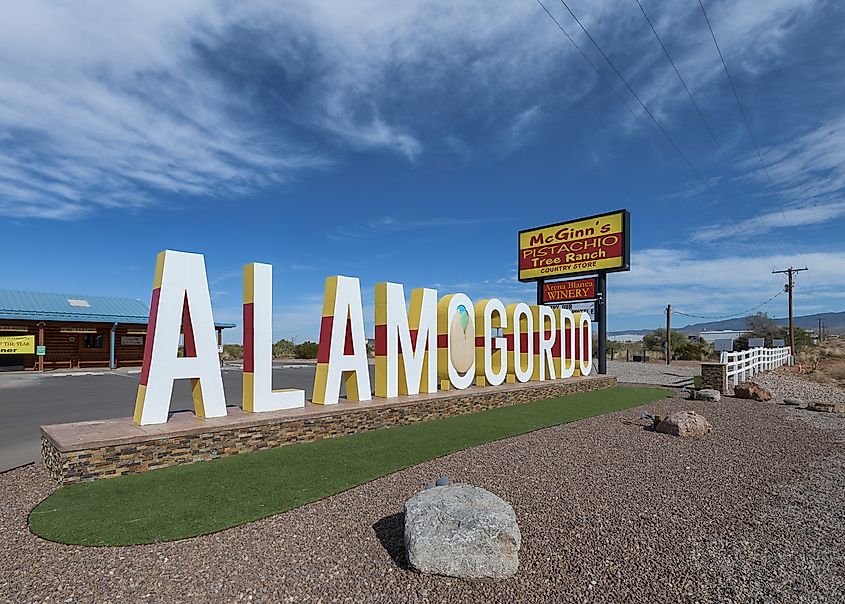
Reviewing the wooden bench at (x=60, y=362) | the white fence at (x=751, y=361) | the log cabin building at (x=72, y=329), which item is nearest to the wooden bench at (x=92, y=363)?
the log cabin building at (x=72, y=329)

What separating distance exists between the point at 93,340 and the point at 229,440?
26.5m

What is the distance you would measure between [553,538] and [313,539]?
219cm

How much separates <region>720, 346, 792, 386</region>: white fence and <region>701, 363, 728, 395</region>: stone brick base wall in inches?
18.2

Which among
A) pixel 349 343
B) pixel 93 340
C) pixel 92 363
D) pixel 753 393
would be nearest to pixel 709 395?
pixel 753 393

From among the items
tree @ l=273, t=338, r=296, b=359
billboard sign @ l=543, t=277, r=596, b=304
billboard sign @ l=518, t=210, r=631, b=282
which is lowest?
tree @ l=273, t=338, r=296, b=359

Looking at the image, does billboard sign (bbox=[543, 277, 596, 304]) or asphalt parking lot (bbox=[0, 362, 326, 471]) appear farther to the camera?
billboard sign (bbox=[543, 277, 596, 304])

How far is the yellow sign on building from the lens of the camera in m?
25.2

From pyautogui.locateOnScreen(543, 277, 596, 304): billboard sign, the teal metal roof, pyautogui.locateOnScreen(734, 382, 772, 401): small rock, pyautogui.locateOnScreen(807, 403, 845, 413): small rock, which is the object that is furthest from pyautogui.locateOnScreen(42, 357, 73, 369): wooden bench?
pyautogui.locateOnScreen(807, 403, 845, 413): small rock

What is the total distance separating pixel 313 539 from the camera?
448 cm

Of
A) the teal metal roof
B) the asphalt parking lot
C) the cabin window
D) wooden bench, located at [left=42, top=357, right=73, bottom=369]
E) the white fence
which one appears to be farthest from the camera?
the cabin window

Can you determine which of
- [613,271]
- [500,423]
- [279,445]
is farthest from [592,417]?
[613,271]

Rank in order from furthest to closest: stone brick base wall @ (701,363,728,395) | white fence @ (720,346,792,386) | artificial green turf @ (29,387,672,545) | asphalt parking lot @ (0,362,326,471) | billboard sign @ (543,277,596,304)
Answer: billboard sign @ (543,277,596,304) → white fence @ (720,346,792,386) → stone brick base wall @ (701,363,728,395) → asphalt parking lot @ (0,362,326,471) → artificial green turf @ (29,387,672,545)

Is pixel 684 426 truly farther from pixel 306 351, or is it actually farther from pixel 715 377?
pixel 306 351

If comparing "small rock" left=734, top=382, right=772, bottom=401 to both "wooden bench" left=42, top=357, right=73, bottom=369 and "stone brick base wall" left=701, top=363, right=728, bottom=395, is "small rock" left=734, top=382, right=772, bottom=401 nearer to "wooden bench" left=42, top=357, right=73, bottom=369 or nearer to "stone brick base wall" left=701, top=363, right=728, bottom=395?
"stone brick base wall" left=701, top=363, right=728, bottom=395
